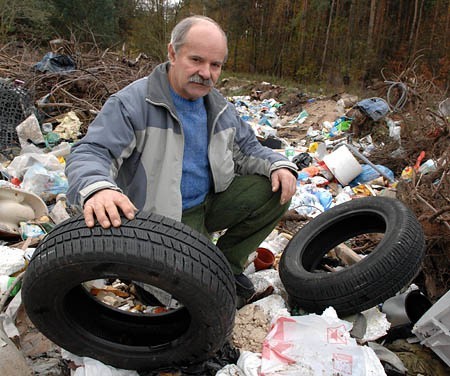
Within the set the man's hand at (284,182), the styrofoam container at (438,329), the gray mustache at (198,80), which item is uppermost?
Answer: the gray mustache at (198,80)

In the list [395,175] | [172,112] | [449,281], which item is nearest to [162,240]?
→ [172,112]

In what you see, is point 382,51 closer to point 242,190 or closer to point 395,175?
point 395,175

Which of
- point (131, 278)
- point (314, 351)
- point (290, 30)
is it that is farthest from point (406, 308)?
point (290, 30)

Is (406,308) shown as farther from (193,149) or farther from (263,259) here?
(193,149)

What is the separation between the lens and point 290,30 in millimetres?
22031

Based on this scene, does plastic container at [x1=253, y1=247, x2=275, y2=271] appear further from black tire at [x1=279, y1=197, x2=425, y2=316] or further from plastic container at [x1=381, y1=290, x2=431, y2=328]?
plastic container at [x1=381, y1=290, x2=431, y2=328]

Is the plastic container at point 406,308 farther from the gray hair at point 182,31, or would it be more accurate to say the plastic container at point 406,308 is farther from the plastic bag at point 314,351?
the gray hair at point 182,31

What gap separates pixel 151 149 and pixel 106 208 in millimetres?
627

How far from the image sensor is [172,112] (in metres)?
1.87

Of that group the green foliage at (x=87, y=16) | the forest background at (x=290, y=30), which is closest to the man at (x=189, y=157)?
the forest background at (x=290, y=30)

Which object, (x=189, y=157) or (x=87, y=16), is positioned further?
(x=87, y=16)

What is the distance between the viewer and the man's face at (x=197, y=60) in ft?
6.10

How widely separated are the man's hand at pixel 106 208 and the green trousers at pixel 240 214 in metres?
0.80

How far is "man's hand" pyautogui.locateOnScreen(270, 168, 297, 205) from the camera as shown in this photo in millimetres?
2051
